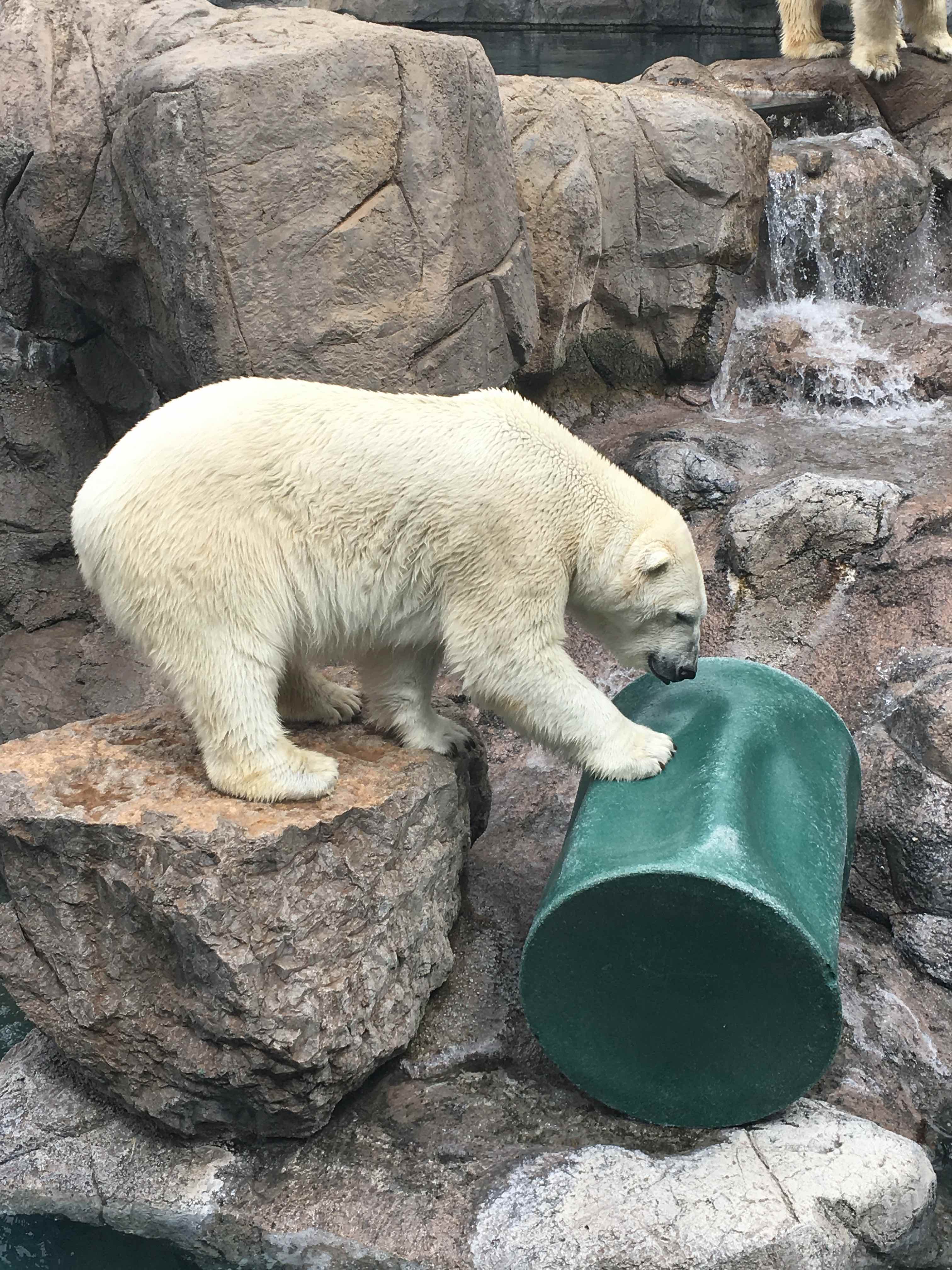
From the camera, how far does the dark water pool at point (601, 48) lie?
16.1 m

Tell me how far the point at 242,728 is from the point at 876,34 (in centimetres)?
865

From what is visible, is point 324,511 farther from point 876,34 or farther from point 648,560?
point 876,34

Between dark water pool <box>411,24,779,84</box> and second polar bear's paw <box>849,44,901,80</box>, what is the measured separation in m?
6.05

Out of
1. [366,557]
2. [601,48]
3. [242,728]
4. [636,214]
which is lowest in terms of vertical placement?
[601,48]

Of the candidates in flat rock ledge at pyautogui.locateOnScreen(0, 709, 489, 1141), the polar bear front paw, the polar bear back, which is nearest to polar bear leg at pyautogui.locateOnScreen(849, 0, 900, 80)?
the polar bear back

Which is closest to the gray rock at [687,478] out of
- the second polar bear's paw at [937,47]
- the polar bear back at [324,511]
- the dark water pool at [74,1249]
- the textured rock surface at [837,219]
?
the polar bear back at [324,511]

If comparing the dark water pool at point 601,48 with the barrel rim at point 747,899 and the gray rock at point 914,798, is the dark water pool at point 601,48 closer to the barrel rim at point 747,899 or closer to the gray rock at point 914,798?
the gray rock at point 914,798

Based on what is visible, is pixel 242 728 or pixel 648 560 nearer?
pixel 242 728

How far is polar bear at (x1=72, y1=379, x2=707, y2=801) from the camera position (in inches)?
135

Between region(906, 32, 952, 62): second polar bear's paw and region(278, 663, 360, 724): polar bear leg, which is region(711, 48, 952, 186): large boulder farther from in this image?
region(278, 663, 360, 724): polar bear leg

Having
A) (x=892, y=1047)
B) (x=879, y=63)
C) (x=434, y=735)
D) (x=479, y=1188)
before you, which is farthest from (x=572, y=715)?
(x=879, y=63)

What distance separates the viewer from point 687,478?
6.01 meters

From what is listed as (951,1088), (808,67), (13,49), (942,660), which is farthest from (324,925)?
(808,67)

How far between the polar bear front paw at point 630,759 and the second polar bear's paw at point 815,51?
27.6 feet
